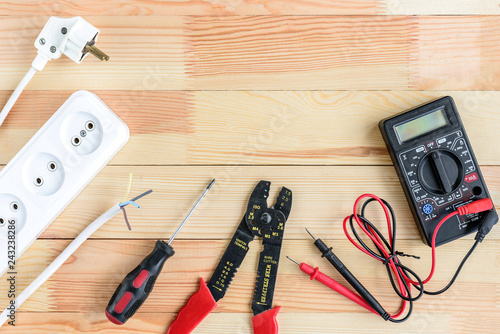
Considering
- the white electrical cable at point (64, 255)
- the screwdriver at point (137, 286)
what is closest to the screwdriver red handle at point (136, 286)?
the screwdriver at point (137, 286)

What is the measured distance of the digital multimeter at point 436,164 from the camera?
2.45ft

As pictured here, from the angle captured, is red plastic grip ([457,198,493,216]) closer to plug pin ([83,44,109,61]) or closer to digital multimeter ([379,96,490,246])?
digital multimeter ([379,96,490,246])

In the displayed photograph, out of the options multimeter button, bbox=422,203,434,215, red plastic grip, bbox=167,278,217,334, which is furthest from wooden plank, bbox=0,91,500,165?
red plastic grip, bbox=167,278,217,334

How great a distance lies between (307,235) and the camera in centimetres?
80

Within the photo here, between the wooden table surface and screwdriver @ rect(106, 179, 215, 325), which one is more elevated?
the wooden table surface

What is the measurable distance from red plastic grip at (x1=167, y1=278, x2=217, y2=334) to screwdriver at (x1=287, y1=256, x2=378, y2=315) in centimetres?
19

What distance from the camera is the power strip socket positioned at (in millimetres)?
757

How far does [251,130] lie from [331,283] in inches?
13.4

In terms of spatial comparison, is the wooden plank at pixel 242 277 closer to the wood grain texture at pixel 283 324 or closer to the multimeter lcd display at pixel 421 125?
the wood grain texture at pixel 283 324

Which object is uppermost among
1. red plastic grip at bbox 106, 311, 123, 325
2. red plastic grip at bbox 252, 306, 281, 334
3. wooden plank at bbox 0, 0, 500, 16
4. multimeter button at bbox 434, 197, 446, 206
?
wooden plank at bbox 0, 0, 500, 16

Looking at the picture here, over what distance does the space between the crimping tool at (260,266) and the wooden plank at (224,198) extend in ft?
0.06

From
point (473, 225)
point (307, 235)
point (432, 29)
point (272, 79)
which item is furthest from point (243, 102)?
point (473, 225)

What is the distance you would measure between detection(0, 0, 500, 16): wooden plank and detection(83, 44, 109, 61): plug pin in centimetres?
10

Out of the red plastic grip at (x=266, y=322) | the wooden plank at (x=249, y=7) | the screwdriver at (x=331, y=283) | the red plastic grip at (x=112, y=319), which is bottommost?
the red plastic grip at (x=112, y=319)
